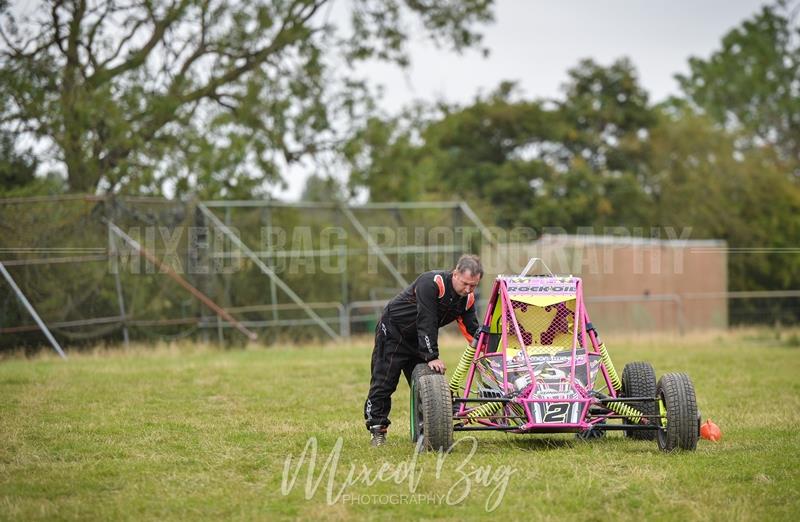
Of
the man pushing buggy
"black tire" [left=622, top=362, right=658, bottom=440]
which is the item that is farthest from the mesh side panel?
"black tire" [left=622, top=362, right=658, bottom=440]

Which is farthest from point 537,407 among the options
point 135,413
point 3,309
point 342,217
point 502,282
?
point 342,217

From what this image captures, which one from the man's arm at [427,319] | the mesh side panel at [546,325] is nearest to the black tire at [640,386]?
the mesh side panel at [546,325]

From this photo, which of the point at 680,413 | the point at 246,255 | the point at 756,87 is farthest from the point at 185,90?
the point at 756,87

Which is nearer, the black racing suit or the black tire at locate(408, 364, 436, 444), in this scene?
the black tire at locate(408, 364, 436, 444)

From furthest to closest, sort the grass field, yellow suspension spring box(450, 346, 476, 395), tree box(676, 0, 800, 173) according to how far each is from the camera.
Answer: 1. tree box(676, 0, 800, 173)
2. yellow suspension spring box(450, 346, 476, 395)
3. the grass field

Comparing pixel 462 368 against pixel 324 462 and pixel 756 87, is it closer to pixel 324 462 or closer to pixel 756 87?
pixel 324 462

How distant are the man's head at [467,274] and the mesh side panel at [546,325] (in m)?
0.89

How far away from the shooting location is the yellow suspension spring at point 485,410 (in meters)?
9.43

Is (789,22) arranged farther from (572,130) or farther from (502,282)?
(572,130)

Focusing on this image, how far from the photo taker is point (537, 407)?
908 centimetres

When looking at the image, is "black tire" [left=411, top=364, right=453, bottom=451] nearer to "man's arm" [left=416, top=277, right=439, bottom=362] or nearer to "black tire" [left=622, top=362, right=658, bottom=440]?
"man's arm" [left=416, top=277, right=439, bottom=362]

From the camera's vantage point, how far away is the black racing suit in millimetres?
9883

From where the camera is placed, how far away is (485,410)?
31.1 ft

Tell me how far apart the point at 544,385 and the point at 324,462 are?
2027 millimetres
